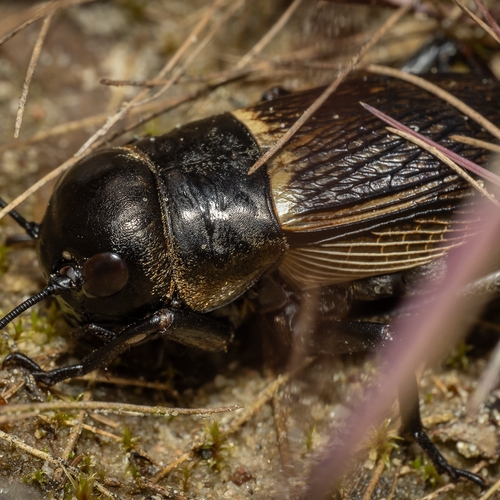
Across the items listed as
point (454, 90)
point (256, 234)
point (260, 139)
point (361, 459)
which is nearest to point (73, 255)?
→ point (256, 234)

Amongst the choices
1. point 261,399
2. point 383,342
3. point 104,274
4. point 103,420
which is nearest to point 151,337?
point 104,274

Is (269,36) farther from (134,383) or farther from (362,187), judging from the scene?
(134,383)

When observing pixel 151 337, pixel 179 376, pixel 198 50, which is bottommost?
pixel 179 376

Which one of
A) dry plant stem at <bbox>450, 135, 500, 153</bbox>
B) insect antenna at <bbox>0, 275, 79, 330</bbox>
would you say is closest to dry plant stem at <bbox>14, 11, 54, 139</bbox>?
insect antenna at <bbox>0, 275, 79, 330</bbox>

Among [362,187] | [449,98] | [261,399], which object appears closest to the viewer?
[362,187]

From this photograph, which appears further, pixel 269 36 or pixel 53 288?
pixel 269 36

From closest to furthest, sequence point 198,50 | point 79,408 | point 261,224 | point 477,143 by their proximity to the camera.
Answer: point 79,408 → point 261,224 → point 477,143 → point 198,50

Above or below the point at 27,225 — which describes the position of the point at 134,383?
below
